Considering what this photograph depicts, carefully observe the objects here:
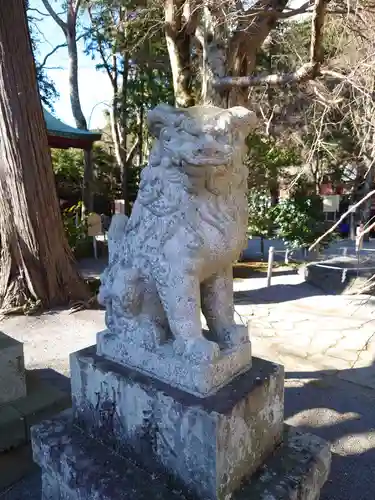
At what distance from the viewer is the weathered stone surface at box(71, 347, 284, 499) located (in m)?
1.27

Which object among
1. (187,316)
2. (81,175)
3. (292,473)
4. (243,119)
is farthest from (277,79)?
(81,175)

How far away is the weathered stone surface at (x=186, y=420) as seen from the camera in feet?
4.16

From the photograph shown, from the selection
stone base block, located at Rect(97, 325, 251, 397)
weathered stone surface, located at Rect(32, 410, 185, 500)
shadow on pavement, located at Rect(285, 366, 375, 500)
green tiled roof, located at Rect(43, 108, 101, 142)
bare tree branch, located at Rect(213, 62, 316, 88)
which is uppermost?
green tiled roof, located at Rect(43, 108, 101, 142)

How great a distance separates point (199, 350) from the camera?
4.36 feet

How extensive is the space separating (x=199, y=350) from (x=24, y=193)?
3.79 meters

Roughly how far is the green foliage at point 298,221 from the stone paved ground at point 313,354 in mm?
1632

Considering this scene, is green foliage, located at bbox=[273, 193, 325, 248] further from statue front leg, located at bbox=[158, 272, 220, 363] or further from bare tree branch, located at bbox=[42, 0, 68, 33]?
bare tree branch, located at bbox=[42, 0, 68, 33]

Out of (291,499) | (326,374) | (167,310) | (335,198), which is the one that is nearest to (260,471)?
(291,499)

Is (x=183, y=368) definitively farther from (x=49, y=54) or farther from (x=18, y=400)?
(x=49, y=54)

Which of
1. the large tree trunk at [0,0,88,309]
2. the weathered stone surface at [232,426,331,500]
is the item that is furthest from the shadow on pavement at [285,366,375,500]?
the large tree trunk at [0,0,88,309]

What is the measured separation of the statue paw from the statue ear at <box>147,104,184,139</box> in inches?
27.5

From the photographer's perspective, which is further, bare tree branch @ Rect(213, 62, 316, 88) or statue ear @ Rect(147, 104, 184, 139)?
bare tree branch @ Rect(213, 62, 316, 88)

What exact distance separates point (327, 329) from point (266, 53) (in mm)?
6533

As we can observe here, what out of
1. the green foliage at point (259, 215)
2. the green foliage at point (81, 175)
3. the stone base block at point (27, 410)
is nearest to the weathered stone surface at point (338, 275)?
the green foliage at point (259, 215)
